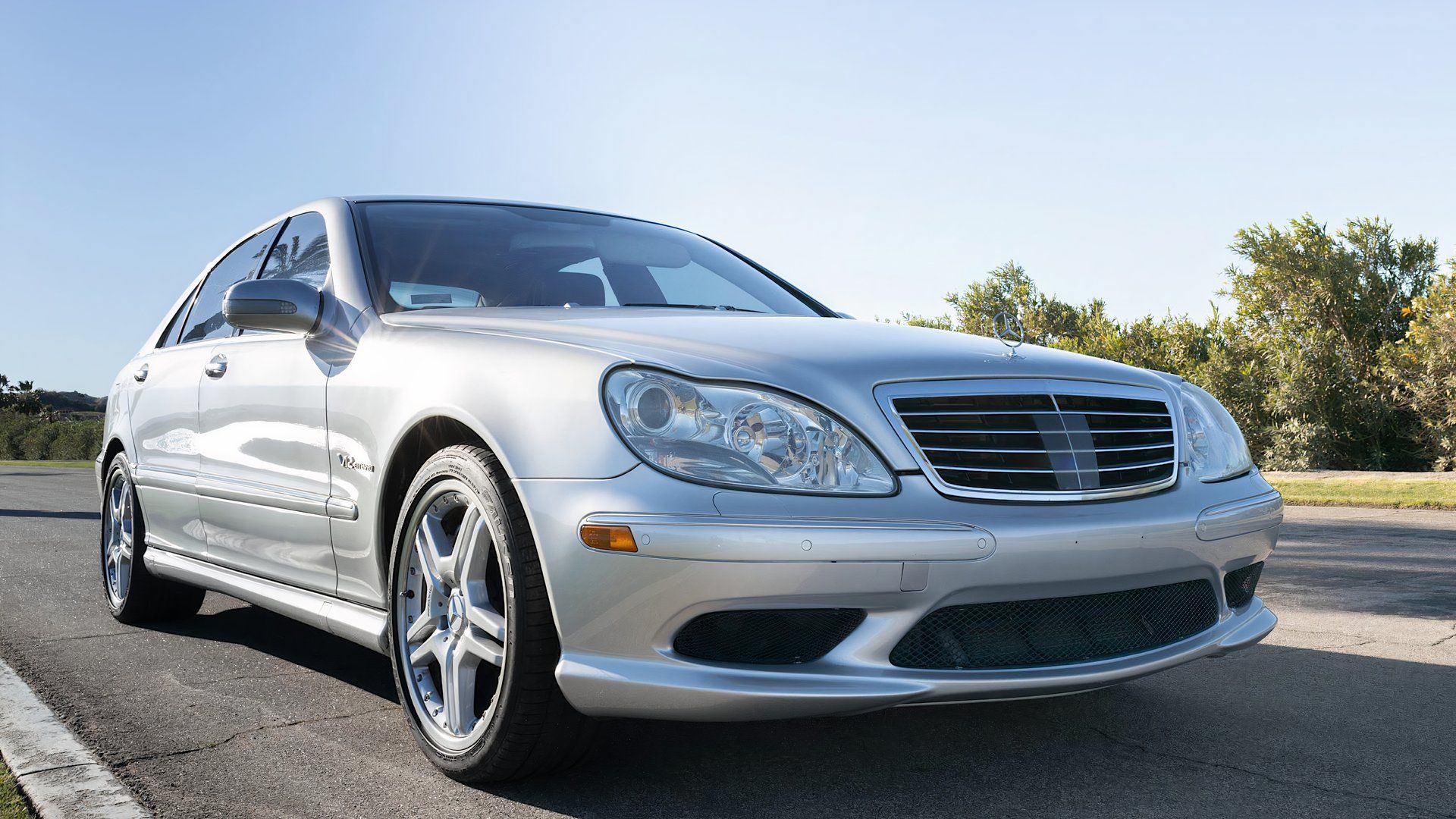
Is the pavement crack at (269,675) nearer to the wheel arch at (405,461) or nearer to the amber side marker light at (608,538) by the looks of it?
the wheel arch at (405,461)

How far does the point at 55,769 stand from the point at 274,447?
1.11 metres

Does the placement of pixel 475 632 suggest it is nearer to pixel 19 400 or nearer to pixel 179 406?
pixel 179 406

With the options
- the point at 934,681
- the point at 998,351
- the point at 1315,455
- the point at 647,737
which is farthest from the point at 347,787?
the point at 1315,455

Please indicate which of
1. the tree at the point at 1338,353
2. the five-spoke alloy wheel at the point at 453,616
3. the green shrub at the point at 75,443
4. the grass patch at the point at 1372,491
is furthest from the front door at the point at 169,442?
the green shrub at the point at 75,443

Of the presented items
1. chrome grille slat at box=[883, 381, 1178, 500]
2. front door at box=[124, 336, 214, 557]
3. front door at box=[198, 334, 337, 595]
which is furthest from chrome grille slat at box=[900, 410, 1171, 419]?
front door at box=[124, 336, 214, 557]

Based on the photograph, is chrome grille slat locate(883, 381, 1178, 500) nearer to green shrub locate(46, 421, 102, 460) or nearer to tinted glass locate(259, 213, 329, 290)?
tinted glass locate(259, 213, 329, 290)

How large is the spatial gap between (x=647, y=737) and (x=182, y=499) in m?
2.28

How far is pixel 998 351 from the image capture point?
9.80 feet

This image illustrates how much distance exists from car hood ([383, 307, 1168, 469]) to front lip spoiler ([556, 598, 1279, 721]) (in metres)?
0.45

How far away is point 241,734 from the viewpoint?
3.17 metres

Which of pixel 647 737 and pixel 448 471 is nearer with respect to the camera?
pixel 448 471

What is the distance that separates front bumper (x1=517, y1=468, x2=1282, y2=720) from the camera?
2.27 meters

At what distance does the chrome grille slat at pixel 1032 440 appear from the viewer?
2.48 metres

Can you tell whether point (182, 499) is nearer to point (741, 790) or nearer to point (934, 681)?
point (741, 790)
